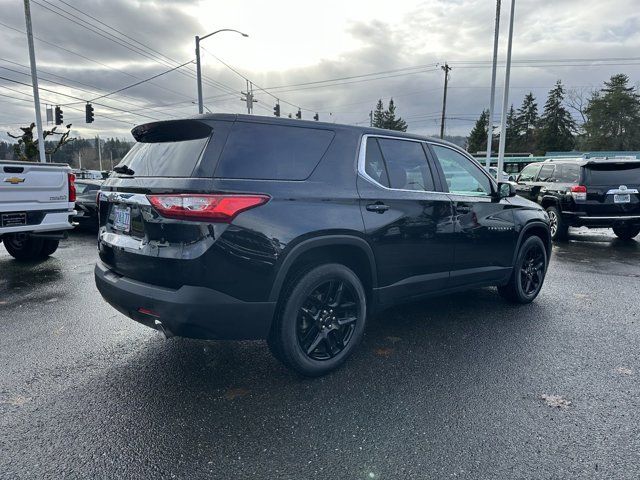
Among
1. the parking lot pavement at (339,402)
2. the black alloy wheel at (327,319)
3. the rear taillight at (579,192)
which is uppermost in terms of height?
the rear taillight at (579,192)

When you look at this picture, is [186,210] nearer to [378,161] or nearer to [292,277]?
[292,277]

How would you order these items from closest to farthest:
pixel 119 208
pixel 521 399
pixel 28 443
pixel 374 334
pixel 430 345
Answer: pixel 28 443, pixel 521 399, pixel 119 208, pixel 430 345, pixel 374 334

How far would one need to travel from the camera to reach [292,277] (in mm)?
3096

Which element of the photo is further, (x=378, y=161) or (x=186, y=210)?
(x=378, y=161)

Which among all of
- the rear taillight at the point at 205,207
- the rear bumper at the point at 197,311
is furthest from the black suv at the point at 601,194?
the rear taillight at the point at 205,207

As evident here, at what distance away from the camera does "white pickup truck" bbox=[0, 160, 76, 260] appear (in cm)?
618

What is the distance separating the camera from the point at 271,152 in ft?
9.87

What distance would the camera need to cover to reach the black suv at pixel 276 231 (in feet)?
8.89

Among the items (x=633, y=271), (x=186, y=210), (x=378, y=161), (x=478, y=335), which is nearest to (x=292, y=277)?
(x=186, y=210)

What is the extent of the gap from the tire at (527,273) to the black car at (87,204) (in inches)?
368

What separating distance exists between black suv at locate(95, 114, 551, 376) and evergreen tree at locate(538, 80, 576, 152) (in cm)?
8101

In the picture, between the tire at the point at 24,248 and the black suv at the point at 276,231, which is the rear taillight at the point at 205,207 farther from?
the tire at the point at 24,248

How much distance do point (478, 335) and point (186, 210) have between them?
2.95 meters

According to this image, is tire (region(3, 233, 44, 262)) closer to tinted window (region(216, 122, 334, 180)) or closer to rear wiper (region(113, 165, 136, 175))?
rear wiper (region(113, 165, 136, 175))
